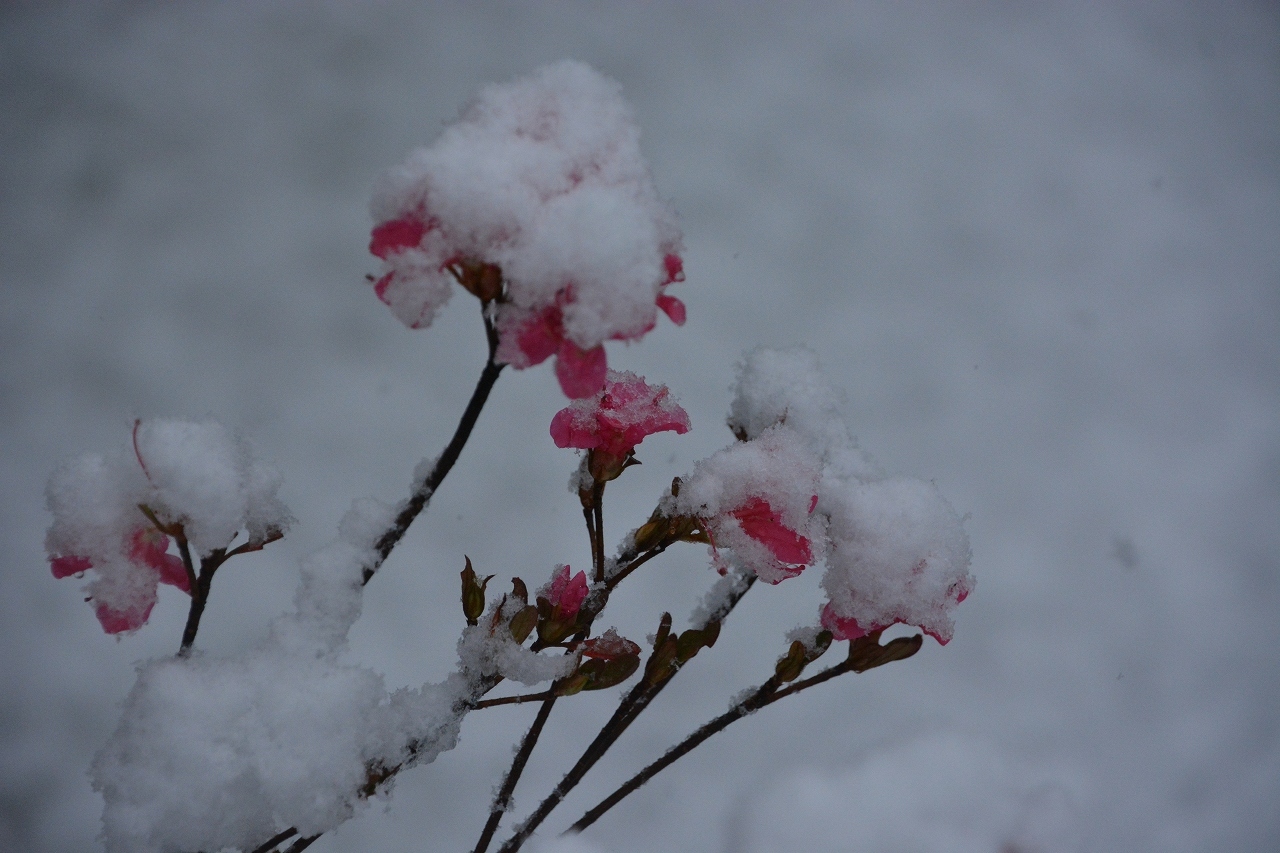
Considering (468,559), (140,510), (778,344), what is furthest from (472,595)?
(778,344)

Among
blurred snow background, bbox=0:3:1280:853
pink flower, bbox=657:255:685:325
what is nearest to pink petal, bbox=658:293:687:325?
pink flower, bbox=657:255:685:325

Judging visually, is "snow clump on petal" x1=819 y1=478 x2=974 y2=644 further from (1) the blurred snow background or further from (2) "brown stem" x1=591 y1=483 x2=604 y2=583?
(1) the blurred snow background

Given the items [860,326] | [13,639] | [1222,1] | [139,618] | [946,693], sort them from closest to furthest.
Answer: [139,618] → [13,639] → [946,693] → [860,326] → [1222,1]

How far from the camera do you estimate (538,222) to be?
0.26m

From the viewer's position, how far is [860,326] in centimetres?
96

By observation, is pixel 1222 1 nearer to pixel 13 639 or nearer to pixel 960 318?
pixel 960 318

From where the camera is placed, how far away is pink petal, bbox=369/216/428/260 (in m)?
0.27

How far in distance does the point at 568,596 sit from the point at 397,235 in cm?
17

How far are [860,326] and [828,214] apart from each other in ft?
0.52

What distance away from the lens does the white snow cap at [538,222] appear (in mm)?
257

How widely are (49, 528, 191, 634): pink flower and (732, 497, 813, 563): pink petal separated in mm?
236

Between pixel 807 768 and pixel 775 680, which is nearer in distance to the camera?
pixel 775 680

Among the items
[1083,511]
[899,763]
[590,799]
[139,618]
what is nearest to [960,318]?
[1083,511]

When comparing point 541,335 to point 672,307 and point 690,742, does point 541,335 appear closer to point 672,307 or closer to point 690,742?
point 672,307
